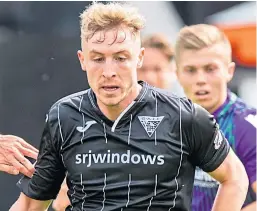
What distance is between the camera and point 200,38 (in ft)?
10.7

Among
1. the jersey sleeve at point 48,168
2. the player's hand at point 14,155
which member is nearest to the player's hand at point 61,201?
the player's hand at point 14,155

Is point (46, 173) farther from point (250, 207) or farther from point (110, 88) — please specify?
point (250, 207)

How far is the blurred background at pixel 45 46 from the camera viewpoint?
3320 millimetres

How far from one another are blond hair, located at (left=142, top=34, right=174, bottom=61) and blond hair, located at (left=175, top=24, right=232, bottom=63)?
44 millimetres

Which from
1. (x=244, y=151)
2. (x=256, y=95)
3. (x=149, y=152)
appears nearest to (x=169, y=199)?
(x=149, y=152)

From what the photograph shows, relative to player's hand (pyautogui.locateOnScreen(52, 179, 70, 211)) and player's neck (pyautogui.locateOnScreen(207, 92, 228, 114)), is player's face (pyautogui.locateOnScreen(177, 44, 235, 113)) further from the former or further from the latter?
player's hand (pyautogui.locateOnScreen(52, 179, 70, 211))

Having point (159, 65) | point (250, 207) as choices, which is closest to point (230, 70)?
point (159, 65)

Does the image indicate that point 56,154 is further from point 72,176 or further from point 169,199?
point 169,199

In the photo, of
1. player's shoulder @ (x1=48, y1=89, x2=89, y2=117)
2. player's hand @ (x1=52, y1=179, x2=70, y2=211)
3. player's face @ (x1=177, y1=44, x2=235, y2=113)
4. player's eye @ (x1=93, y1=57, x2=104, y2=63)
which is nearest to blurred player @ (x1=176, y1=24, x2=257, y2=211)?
player's face @ (x1=177, y1=44, x2=235, y2=113)

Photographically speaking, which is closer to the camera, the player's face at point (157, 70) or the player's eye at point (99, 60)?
the player's eye at point (99, 60)

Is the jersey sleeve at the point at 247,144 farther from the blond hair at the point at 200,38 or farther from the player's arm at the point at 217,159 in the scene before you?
the player's arm at the point at 217,159

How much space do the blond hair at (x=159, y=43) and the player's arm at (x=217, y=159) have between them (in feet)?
4.06

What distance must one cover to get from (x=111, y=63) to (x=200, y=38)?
1.26 metres

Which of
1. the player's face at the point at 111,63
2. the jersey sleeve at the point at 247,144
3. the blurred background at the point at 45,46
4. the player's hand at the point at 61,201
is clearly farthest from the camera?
the blurred background at the point at 45,46
